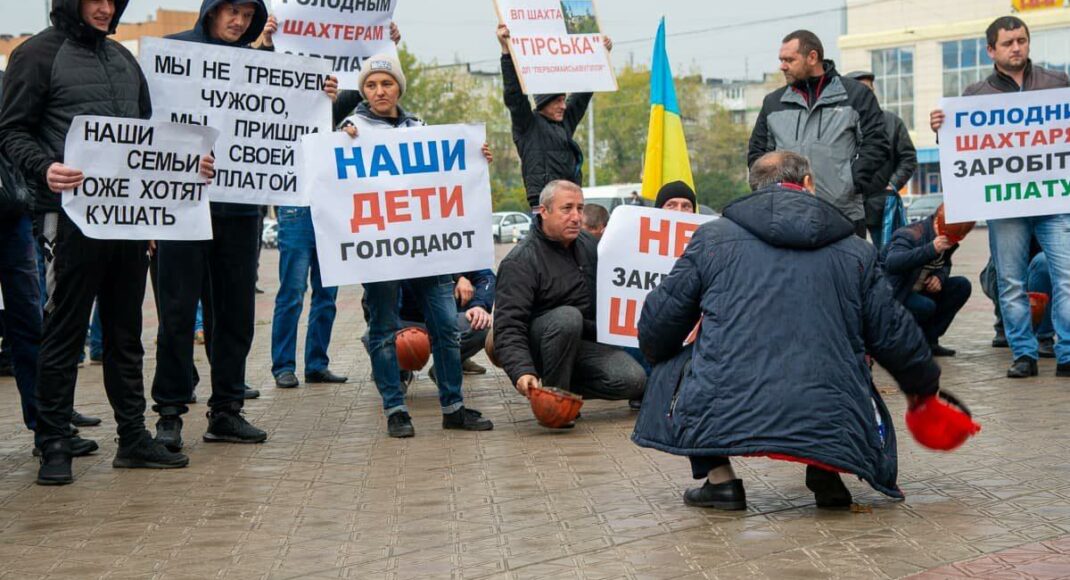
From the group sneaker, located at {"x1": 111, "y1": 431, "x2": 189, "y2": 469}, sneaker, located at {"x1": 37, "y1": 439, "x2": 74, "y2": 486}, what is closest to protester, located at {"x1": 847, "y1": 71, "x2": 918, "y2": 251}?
sneaker, located at {"x1": 111, "y1": 431, "x2": 189, "y2": 469}

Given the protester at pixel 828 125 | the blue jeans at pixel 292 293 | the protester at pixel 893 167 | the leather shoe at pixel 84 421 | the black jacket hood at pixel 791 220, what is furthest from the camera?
the protester at pixel 893 167

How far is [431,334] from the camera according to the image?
8.25 m

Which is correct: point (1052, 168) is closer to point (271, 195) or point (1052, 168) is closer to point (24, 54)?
point (271, 195)

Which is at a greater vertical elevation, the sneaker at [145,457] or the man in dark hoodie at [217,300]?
the man in dark hoodie at [217,300]

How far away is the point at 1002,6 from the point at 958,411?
8158cm

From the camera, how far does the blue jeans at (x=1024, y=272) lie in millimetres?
9672

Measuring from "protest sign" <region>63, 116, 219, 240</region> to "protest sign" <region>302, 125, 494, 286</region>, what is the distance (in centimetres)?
80

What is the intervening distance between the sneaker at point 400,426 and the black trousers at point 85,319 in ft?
4.69

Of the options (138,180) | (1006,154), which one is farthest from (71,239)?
(1006,154)

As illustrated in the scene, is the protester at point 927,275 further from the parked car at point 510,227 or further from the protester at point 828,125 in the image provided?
the parked car at point 510,227

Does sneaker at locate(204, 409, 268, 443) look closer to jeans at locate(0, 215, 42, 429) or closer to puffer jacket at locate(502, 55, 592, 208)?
jeans at locate(0, 215, 42, 429)

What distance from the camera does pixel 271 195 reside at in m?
7.96

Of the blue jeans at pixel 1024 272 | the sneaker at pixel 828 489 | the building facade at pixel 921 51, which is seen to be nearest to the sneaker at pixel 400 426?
the sneaker at pixel 828 489

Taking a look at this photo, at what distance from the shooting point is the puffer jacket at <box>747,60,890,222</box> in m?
9.57
